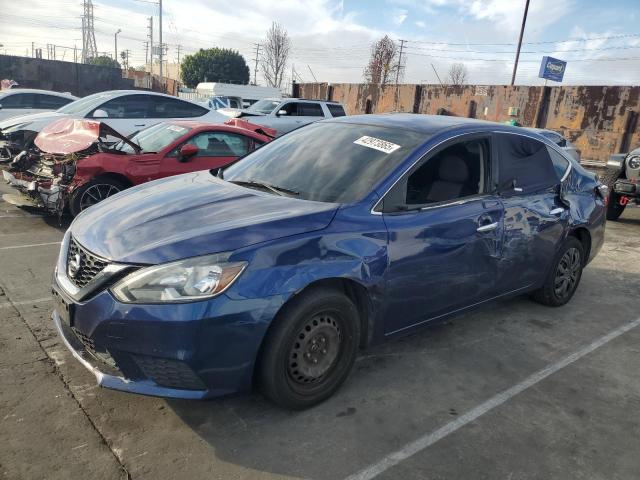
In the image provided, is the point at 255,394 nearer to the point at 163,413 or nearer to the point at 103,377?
the point at 163,413

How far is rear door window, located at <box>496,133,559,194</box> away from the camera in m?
3.90

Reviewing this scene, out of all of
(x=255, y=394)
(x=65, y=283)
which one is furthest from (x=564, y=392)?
(x=65, y=283)

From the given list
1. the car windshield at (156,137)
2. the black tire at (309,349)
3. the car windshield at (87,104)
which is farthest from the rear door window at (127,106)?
the black tire at (309,349)

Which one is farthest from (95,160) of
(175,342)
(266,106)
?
(266,106)

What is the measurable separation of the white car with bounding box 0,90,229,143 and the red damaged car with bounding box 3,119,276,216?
7.95 ft

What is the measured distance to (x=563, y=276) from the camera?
187 inches

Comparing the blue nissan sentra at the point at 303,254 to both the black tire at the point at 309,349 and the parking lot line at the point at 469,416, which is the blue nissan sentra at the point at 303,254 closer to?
the black tire at the point at 309,349

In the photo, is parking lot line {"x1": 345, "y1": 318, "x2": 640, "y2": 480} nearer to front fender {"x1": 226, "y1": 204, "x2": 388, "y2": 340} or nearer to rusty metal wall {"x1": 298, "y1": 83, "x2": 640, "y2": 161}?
front fender {"x1": 226, "y1": 204, "x2": 388, "y2": 340}

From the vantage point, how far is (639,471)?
264 cm

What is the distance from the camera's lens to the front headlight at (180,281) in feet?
7.94

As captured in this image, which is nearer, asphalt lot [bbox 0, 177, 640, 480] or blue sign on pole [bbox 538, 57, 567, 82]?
asphalt lot [bbox 0, 177, 640, 480]

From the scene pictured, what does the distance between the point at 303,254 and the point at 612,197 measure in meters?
8.78

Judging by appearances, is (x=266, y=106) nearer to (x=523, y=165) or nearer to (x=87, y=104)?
(x=87, y=104)

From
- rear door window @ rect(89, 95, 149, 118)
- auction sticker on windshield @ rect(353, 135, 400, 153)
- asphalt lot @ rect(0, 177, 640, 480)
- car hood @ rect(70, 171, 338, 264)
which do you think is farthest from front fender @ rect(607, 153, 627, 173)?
rear door window @ rect(89, 95, 149, 118)
